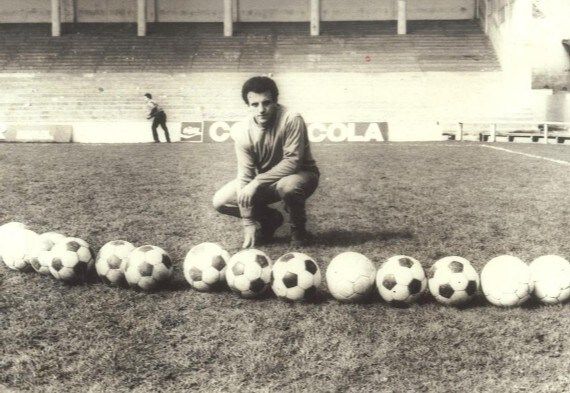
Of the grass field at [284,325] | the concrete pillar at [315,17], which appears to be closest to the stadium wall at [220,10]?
the concrete pillar at [315,17]

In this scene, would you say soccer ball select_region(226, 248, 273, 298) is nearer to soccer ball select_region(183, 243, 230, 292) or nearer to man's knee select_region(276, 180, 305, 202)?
soccer ball select_region(183, 243, 230, 292)

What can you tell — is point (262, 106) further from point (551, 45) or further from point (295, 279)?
point (551, 45)

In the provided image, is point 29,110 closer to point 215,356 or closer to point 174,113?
point 174,113

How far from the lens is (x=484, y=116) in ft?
103

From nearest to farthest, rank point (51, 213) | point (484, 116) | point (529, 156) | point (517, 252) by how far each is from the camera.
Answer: point (517, 252) → point (51, 213) → point (529, 156) → point (484, 116)

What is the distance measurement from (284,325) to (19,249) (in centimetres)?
257

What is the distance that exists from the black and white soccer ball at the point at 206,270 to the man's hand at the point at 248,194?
1.01 m

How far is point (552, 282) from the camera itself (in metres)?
4.72

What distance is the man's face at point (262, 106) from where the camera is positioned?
18.7 ft

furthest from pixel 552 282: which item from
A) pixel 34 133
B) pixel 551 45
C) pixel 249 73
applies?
pixel 551 45

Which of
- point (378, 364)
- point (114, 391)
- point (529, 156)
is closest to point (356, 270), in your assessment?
point (378, 364)

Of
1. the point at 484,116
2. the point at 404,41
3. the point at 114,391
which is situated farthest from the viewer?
the point at 404,41

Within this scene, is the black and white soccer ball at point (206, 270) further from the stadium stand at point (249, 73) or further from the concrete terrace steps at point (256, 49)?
the concrete terrace steps at point (256, 49)

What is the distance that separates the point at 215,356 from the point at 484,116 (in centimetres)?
2962
